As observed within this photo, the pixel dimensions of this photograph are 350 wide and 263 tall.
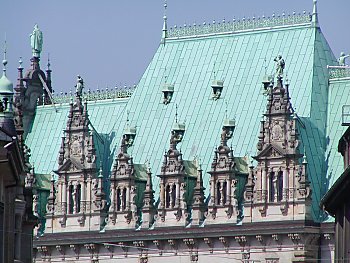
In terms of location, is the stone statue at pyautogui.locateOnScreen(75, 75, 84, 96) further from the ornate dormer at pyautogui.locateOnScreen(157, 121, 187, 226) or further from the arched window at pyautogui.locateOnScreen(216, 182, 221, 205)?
the arched window at pyautogui.locateOnScreen(216, 182, 221, 205)

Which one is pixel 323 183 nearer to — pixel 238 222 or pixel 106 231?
pixel 238 222

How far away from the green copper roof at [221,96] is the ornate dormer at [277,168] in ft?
3.53

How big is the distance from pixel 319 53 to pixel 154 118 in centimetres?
1048

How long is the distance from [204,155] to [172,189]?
2.37 m

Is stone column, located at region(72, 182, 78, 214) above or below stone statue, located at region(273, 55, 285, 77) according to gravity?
below

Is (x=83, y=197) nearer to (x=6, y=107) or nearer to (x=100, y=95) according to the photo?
(x=100, y=95)

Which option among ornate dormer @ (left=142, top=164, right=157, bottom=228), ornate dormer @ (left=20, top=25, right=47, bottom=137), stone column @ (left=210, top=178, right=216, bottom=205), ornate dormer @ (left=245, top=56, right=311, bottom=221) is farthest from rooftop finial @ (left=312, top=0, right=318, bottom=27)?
ornate dormer @ (left=20, top=25, right=47, bottom=137)

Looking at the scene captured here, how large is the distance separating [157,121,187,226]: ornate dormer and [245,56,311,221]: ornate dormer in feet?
15.1

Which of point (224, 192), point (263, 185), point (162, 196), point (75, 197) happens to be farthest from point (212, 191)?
point (75, 197)

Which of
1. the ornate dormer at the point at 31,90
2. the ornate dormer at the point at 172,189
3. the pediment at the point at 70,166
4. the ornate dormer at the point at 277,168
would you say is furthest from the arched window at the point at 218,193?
the ornate dormer at the point at 31,90

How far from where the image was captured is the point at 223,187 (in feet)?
372

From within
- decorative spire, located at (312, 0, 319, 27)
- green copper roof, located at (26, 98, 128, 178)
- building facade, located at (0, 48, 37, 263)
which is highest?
decorative spire, located at (312, 0, 319, 27)

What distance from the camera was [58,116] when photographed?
12900 centimetres

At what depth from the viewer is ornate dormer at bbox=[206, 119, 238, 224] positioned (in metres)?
113
